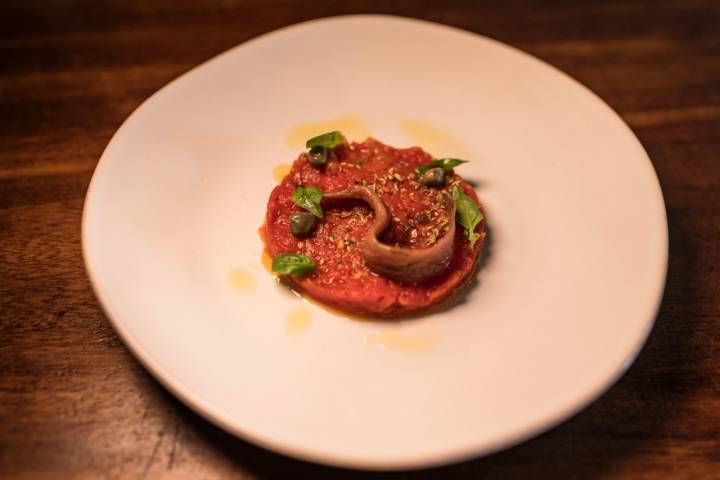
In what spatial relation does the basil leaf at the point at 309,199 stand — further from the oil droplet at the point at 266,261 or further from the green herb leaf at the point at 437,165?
the green herb leaf at the point at 437,165

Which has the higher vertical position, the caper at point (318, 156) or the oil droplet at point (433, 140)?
the oil droplet at point (433, 140)

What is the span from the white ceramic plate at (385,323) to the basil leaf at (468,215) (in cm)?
23

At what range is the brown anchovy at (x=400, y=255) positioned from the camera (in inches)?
127

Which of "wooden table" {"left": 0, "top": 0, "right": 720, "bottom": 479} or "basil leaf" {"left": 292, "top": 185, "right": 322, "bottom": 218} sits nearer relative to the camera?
"wooden table" {"left": 0, "top": 0, "right": 720, "bottom": 479}

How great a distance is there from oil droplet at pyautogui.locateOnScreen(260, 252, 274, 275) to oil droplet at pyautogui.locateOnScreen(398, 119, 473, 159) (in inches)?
53.5

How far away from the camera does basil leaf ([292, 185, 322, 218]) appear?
3574mm

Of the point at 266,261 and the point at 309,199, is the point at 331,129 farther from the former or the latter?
the point at 266,261

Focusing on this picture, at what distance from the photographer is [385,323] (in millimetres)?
3361

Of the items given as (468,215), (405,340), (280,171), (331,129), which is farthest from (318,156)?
(405,340)

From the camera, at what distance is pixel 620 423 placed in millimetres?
3049

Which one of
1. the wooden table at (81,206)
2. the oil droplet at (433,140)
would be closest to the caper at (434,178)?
the oil droplet at (433,140)

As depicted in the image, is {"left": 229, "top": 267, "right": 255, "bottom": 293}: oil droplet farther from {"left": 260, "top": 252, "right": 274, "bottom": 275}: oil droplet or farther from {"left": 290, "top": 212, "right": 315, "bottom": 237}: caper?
{"left": 290, "top": 212, "right": 315, "bottom": 237}: caper

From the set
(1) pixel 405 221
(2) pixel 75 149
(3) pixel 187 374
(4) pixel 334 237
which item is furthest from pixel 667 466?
(2) pixel 75 149

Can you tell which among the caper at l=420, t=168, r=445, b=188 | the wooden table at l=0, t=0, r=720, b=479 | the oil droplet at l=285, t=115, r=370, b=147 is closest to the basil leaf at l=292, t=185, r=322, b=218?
the caper at l=420, t=168, r=445, b=188
